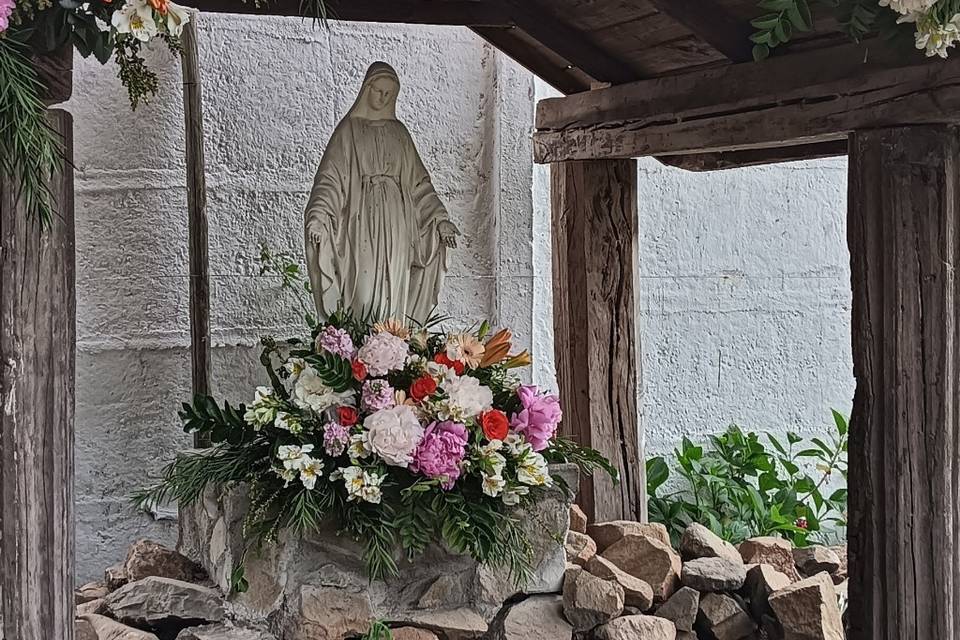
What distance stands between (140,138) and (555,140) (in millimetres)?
1727

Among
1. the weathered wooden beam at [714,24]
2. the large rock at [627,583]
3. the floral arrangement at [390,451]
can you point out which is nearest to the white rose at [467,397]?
the floral arrangement at [390,451]

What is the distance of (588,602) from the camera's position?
11.4 feet

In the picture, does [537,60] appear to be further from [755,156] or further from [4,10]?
[4,10]

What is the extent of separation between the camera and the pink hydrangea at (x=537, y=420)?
347cm

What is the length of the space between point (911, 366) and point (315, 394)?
164cm

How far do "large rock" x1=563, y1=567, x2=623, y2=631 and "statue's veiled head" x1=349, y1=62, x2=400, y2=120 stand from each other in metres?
1.63

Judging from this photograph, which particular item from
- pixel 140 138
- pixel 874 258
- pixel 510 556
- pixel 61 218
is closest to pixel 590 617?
pixel 510 556

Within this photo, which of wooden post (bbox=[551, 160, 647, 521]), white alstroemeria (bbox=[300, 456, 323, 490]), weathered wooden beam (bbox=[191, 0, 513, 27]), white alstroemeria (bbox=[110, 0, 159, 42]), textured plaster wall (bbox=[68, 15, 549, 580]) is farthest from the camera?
textured plaster wall (bbox=[68, 15, 549, 580])

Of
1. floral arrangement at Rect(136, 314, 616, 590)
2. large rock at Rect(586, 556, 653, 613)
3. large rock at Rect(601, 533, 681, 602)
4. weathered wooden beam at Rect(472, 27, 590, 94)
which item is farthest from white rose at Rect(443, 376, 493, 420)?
weathered wooden beam at Rect(472, 27, 590, 94)

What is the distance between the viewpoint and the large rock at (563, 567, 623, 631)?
3473mm

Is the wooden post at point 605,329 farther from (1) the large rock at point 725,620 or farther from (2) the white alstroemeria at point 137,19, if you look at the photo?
(2) the white alstroemeria at point 137,19

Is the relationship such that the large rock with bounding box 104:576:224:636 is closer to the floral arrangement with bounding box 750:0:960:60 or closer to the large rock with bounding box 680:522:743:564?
the large rock with bounding box 680:522:743:564

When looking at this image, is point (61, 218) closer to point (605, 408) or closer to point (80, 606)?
point (80, 606)

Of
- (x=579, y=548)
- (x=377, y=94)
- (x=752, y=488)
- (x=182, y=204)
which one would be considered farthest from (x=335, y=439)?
(x=752, y=488)
